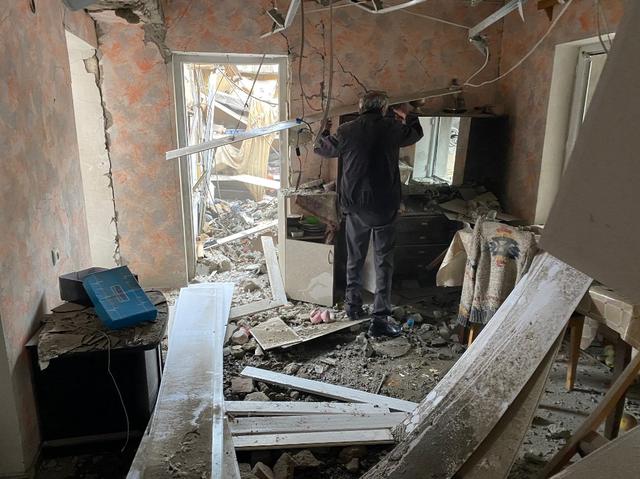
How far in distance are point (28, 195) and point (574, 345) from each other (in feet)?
9.71

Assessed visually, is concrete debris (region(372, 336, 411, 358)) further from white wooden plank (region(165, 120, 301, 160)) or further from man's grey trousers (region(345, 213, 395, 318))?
white wooden plank (region(165, 120, 301, 160))

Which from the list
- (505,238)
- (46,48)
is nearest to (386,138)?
(505,238)

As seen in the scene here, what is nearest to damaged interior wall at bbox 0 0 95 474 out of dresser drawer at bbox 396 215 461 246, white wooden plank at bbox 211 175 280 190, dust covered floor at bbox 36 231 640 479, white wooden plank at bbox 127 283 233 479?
dust covered floor at bbox 36 231 640 479

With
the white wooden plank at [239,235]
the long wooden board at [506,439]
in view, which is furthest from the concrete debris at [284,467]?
the white wooden plank at [239,235]

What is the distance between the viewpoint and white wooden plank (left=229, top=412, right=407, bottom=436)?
90.8 inches

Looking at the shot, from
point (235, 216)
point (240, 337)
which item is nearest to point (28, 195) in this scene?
point (240, 337)

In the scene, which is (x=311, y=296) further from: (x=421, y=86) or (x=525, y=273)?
(x=421, y=86)

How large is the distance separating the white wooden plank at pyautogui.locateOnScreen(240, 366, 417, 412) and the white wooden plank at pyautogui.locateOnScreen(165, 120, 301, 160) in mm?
1860

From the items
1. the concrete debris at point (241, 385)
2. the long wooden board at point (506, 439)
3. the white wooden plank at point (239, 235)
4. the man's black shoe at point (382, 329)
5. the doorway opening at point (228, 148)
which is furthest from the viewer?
the white wooden plank at point (239, 235)

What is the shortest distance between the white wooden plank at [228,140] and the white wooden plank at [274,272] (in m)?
1.12

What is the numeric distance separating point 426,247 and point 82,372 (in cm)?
303

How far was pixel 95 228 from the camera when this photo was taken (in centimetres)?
420

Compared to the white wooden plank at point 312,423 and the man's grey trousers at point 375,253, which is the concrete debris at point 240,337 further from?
the white wooden plank at point 312,423

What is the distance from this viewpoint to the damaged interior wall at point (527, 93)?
3668 millimetres
